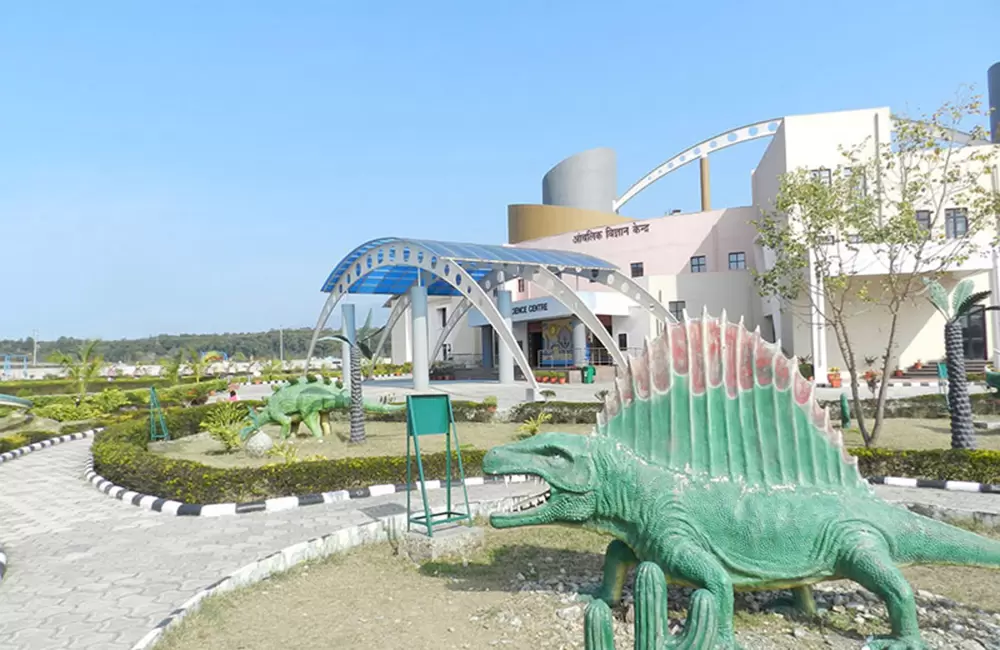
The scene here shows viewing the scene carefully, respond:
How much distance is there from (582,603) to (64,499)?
8.87m

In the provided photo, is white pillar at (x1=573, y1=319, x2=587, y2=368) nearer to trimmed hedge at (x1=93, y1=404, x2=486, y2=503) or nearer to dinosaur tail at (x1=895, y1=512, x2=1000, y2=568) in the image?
trimmed hedge at (x1=93, y1=404, x2=486, y2=503)

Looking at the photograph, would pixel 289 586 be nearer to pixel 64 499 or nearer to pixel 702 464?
pixel 702 464

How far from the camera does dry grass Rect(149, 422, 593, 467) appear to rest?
513 inches

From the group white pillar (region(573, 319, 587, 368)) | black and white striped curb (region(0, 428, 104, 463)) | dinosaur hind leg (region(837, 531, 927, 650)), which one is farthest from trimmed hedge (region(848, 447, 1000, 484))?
white pillar (region(573, 319, 587, 368))

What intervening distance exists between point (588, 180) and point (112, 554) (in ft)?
162

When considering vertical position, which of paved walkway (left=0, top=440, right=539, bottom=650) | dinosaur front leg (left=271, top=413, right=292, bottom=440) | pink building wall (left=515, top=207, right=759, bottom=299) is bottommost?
paved walkway (left=0, top=440, right=539, bottom=650)

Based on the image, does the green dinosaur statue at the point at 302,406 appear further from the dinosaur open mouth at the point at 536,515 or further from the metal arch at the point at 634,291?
the metal arch at the point at 634,291

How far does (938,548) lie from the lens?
4.33 metres

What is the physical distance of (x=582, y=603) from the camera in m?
5.43

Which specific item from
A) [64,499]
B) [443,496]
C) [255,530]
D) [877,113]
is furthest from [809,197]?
[877,113]

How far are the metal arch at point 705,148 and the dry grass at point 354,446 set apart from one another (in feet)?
87.0

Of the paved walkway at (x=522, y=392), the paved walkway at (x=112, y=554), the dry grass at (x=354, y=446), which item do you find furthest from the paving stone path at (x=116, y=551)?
the paved walkway at (x=522, y=392)

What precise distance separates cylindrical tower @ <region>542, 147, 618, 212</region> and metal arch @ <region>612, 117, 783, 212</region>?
4942mm

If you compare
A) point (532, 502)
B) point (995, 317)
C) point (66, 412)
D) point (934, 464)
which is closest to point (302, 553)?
point (532, 502)
